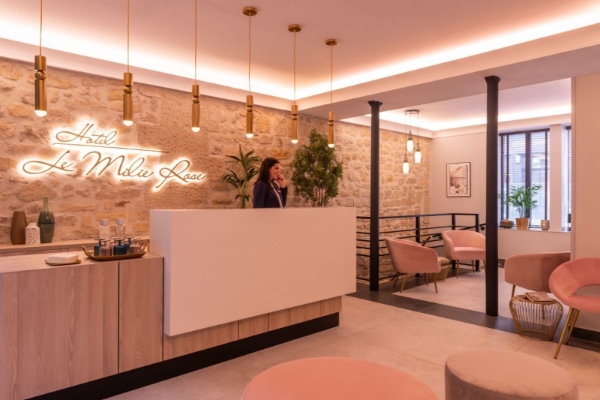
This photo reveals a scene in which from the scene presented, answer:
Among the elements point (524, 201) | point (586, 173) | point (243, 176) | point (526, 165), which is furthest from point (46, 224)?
point (526, 165)

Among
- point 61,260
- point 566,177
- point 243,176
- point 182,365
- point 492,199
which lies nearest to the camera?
point 61,260

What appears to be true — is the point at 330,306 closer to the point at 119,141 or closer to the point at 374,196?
the point at 374,196

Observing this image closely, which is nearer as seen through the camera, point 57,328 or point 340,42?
point 57,328

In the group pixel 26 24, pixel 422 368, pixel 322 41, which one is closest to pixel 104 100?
pixel 26 24

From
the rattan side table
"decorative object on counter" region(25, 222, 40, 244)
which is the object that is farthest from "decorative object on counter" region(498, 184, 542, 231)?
"decorative object on counter" region(25, 222, 40, 244)

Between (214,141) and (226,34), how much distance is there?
72.5 inches

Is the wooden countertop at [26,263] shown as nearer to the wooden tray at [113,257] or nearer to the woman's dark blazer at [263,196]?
the wooden tray at [113,257]

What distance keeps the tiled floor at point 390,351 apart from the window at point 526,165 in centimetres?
535

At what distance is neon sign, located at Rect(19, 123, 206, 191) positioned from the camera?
184 inches

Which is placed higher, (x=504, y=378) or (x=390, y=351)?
(x=504, y=378)

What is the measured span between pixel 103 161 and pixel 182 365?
2869 mm

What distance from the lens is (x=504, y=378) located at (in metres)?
2.02

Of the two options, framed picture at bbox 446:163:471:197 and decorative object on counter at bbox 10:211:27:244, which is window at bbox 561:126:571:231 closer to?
framed picture at bbox 446:163:471:197

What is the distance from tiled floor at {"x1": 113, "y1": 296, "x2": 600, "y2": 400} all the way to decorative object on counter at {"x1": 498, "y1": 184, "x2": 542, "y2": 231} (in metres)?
4.88
